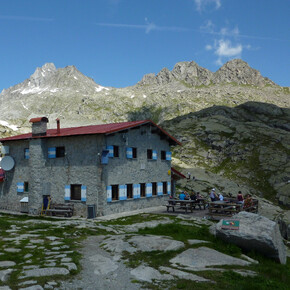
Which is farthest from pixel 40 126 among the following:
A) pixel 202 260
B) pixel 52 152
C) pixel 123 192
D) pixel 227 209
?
pixel 202 260

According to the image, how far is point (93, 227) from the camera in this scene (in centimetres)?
1752

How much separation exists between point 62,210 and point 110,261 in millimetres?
16136

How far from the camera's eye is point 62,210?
25281mm

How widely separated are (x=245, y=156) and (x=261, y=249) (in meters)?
72.5

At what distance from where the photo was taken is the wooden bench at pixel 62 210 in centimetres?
2521

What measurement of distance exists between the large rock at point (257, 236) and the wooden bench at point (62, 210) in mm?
15815

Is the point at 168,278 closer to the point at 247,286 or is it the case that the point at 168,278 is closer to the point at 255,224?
the point at 247,286

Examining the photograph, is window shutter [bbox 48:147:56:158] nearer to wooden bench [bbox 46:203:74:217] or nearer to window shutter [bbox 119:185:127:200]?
wooden bench [bbox 46:203:74:217]

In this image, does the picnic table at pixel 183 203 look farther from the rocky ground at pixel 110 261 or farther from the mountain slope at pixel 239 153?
the mountain slope at pixel 239 153

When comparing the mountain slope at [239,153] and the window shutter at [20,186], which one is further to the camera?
the mountain slope at [239,153]

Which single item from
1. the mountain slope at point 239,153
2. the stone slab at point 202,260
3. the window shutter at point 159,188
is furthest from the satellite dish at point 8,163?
the mountain slope at point 239,153

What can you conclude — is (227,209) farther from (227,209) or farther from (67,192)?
(67,192)

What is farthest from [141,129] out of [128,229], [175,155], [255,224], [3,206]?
[175,155]

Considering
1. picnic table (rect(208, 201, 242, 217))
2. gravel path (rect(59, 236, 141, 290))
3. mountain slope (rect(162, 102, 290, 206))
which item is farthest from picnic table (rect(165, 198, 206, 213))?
mountain slope (rect(162, 102, 290, 206))
